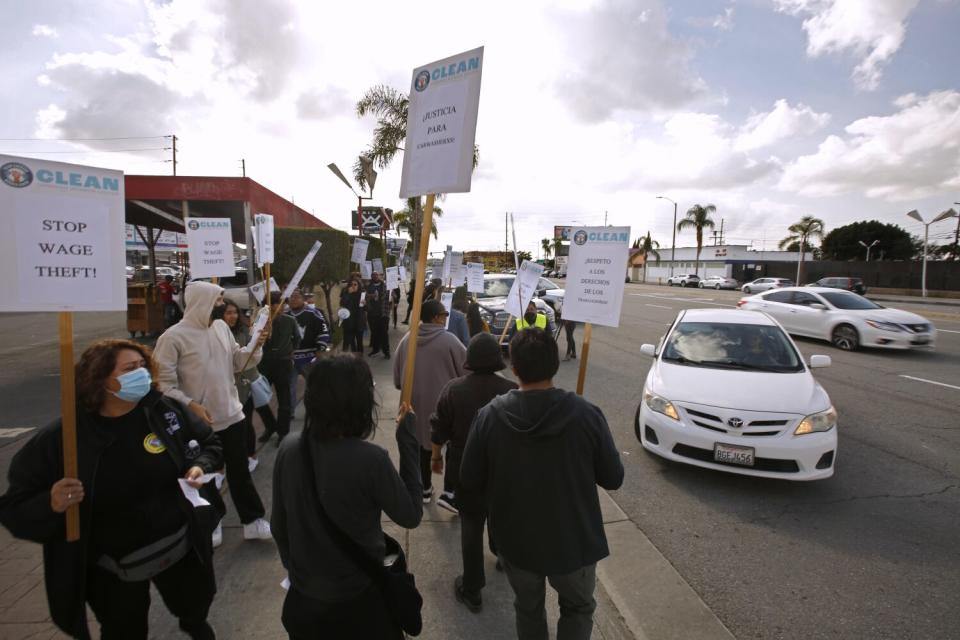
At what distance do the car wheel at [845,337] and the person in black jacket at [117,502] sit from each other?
1331 cm

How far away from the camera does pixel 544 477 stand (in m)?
1.94

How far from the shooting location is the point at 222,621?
8.52 ft

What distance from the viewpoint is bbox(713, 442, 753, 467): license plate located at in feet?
13.4

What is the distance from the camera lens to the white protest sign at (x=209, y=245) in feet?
16.4

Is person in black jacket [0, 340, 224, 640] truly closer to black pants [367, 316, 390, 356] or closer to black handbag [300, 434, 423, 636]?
black handbag [300, 434, 423, 636]

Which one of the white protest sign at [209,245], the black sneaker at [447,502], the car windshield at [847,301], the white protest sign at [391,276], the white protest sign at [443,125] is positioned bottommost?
the black sneaker at [447,502]

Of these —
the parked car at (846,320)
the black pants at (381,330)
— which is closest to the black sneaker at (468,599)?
the black pants at (381,330)

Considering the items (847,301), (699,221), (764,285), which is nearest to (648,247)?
(699,221)

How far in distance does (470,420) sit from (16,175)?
2.39 m

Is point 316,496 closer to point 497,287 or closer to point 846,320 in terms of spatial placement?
point 497,287

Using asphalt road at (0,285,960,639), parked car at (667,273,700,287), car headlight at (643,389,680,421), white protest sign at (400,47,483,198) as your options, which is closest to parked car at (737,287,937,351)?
asphalt road at (0,285,960,639)

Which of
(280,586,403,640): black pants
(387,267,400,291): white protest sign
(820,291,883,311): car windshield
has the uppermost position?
(387,267,400,291): white protest sign

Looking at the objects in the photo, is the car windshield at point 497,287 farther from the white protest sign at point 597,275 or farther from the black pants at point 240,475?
the black pants at point 240,475

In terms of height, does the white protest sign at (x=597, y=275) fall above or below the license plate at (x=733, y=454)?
above
